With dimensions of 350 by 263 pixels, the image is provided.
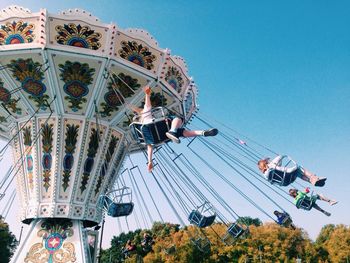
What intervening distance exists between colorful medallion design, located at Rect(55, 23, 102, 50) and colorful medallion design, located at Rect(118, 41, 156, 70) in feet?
2.52

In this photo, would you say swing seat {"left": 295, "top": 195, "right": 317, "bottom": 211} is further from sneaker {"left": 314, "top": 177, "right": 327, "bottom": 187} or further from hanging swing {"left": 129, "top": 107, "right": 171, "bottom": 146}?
hanging swing {"left": 129, "top": 107, "right": 171, "bottom": 146}

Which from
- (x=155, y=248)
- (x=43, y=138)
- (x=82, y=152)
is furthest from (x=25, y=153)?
(x=155, y=248)

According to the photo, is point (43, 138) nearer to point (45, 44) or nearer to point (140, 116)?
point (45, 44)

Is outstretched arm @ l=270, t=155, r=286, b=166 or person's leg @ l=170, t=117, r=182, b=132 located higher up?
person's leg @ l=170, t=117, r=182, b=132

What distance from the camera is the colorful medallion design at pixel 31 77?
12.7 m

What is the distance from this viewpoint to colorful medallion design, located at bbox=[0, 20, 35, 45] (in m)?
Result: 11.9

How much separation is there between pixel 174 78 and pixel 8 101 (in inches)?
232

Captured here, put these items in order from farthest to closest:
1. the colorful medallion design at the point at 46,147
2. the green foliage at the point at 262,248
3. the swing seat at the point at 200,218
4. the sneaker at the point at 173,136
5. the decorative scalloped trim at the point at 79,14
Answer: the green foliage at the point at 262,248, the swing seat at the point at 200,218, the colorful medallion design at the point at 46,147, the decorative scalloped trim at the point at 79,14, the sneaker at the point at 173,136

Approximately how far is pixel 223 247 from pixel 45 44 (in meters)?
28.3

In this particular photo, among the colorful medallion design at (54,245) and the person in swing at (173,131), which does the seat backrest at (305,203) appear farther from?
the colorful medallion design at (54,245)

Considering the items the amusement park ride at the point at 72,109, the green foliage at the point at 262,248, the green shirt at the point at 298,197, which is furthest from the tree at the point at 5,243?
the green shirt at the point at 298,197

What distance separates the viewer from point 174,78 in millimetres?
13945

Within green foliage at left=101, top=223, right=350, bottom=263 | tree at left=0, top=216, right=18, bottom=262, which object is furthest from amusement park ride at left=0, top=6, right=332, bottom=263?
tree at left=0, top=216, right=18, bottom=262

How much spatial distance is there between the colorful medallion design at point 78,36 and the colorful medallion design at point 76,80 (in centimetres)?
72
